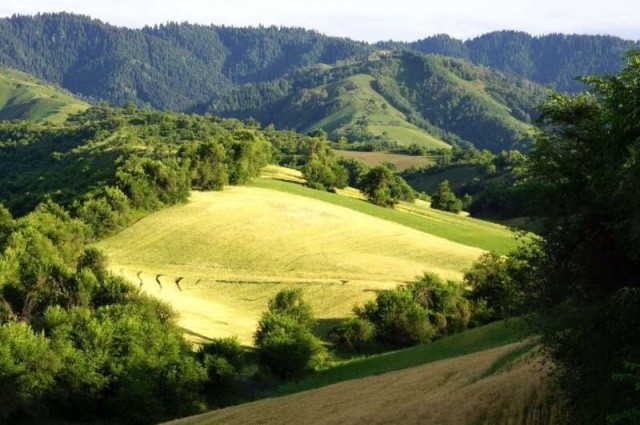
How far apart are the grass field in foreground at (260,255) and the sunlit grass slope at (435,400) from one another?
85.6ft

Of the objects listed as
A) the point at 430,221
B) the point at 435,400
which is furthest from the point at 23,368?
the point at 430,221

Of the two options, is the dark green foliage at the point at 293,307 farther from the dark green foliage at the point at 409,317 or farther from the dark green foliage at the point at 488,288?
the dark green foliage at the point at 488,288

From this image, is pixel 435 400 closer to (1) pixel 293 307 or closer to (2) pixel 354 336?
(2) pixel 354 336

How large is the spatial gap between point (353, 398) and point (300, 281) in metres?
45.3

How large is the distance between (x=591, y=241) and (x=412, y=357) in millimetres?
30537

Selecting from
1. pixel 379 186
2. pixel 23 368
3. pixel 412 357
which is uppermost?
pixel 379 186

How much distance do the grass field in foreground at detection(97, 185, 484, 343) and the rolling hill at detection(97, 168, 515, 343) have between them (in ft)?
0.43

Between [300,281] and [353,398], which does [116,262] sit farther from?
[353,398]

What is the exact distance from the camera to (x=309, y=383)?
51000 millimetres

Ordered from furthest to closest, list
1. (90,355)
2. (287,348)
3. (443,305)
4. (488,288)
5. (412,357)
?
(488,288) → (443,305) → (287,348) → (412,357) → (90,355)

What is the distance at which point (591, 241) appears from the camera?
66.0 feet

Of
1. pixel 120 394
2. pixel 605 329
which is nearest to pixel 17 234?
pixel 120 394

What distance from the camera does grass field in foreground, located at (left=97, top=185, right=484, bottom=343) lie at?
234 feet

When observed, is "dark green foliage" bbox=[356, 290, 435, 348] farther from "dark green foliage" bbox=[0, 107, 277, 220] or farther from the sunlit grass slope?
"dark green foliage" bbox=[0, 107, 277, 220]
